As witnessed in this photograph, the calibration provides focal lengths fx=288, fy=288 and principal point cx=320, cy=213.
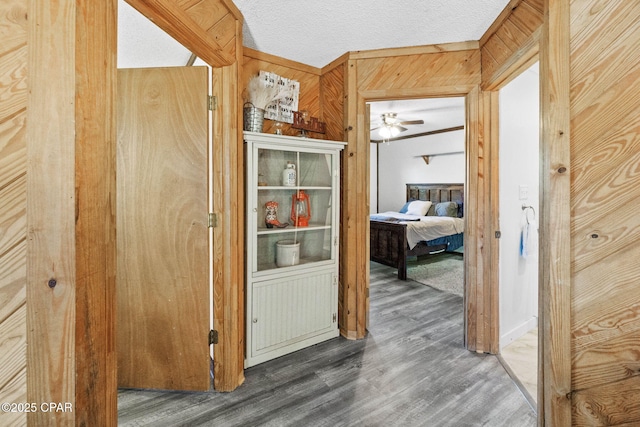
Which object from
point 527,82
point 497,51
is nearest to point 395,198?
point 527,82

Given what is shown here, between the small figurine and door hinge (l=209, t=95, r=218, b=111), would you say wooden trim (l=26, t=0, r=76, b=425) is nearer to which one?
door hinge (l=209, t=95, r=218, b=111)

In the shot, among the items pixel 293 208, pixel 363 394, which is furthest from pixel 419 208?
pixel 363 394

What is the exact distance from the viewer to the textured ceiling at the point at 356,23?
179 centimetres

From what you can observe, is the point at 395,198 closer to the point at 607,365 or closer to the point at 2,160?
the point at 607,365

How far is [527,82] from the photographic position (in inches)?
95.2

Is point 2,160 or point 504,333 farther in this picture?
point 504,333

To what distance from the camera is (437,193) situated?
629cm

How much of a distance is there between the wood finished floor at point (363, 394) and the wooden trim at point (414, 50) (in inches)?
93.6

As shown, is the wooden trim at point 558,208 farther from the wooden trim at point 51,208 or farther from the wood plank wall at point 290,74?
the wood plank wall at point 290,74

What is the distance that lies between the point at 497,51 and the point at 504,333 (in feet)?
→ 7.06

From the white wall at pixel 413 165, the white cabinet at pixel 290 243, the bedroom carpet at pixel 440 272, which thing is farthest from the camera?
the white wall at pixel 413 165

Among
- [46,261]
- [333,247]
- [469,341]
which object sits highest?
[46,261]

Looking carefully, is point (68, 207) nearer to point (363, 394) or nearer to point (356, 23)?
point (363, 394)

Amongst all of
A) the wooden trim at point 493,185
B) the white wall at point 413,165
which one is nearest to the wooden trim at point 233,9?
the wooden trim at point 493,185
